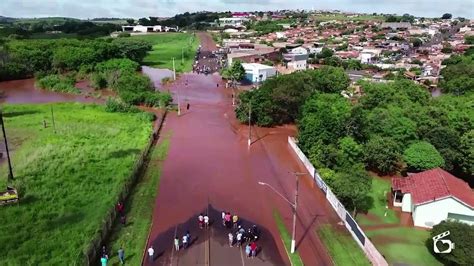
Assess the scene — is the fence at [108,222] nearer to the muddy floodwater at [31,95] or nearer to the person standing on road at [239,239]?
the person standing on road at [239,239]

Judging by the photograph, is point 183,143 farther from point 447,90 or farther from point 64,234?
point 447,90

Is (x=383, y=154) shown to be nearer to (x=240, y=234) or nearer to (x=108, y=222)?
(x=240, y=234)

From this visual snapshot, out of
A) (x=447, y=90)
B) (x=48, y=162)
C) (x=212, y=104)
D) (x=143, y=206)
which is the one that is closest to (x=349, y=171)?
(x=143, y=206)

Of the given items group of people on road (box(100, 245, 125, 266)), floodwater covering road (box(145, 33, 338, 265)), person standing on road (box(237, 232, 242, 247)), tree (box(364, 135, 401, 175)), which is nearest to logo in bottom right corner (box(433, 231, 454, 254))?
floodwater covering road (box(145, 33, 338, 265))

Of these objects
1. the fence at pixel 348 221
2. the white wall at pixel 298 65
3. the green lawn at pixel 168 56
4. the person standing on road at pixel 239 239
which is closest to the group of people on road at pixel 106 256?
the person standing on road at pixel 239 239

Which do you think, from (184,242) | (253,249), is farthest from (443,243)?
(184,242)
